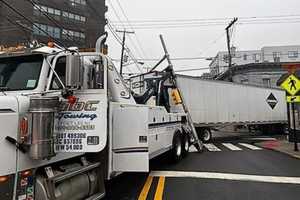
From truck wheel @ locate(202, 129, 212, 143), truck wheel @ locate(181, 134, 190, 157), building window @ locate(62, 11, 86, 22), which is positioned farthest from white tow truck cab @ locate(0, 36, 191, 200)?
building window @ locate(62, 11, 86, 22)

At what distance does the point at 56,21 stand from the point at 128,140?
4285 centimetres

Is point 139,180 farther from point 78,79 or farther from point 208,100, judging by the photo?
point 208,100

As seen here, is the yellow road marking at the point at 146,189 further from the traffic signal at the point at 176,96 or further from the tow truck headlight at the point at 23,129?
the traffic signal at the point at 176,96

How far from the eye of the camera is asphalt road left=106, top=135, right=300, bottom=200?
7469 millimetres

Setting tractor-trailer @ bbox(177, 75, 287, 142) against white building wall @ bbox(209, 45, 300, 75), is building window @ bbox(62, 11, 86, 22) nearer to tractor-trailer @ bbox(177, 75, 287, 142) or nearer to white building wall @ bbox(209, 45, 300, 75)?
tractor-trailer @ bbox(177, 75, 287, 142)

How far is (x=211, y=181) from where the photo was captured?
8961 millimetres

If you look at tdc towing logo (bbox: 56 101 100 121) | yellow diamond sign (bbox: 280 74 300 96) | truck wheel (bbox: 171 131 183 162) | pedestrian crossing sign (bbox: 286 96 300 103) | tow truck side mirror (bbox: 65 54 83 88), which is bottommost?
truck wheel (bbox: 171 131 183 162)

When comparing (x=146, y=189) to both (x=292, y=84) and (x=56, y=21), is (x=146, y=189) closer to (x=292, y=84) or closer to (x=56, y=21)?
(x=292, y=84)

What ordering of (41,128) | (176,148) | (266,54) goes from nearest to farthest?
1. (41,128)
2. (176,148)
3. (266,54)

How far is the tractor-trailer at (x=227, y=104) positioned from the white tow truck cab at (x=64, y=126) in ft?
39.0

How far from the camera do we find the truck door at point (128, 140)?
6256 millimetres

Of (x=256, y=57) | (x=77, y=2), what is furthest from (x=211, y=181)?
(x=256, y=57)

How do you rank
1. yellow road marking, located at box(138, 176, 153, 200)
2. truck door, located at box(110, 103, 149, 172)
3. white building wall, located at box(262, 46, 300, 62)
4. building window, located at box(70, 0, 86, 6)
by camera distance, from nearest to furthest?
truck door, located at box(110, 103, 149, 172), yellow road marking, located at box(138, 176, 153, 200), building window, located at box(70, 0, 86, 6), white building wall, located at box(262, 46, 300, 62)

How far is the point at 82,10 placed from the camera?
54.3 m
